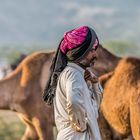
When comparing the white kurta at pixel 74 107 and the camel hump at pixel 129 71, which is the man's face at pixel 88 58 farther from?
the camel hump at pixel 129 71

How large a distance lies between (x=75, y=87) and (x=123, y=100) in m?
3.44

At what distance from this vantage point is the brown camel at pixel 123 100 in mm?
8414

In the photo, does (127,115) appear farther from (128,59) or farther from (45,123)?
(45,123)

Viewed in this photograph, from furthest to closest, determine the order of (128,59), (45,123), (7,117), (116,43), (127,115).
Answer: (116,43) < (7,117) < (45,123) < (128,59) < (127,115)

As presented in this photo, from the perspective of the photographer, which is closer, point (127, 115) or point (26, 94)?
point (127, 115)

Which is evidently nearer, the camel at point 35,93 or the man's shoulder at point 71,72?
the man's shoulder at point 71,72

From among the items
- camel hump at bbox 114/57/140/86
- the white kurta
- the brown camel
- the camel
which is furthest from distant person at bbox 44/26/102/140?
the camel

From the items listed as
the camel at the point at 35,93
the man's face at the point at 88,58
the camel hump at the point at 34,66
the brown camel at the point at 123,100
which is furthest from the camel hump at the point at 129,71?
the man's face at the point at 88,58

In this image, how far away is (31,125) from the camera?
11.8 meters

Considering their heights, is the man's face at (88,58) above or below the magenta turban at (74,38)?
below

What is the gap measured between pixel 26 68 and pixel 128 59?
3011mm

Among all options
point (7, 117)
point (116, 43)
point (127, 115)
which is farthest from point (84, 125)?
point (116, 43)

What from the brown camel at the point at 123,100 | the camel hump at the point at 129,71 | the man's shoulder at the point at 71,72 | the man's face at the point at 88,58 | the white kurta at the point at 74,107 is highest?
the man's face at the point at 88,58

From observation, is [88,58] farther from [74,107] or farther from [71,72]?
[74,107]
